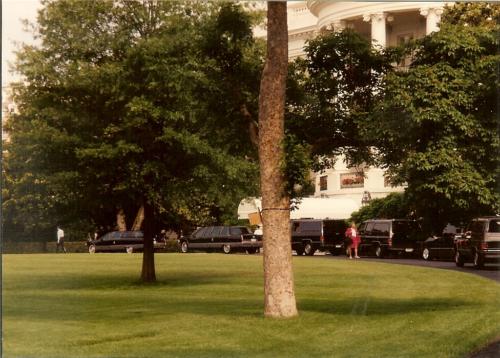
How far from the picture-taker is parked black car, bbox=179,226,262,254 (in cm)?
3881

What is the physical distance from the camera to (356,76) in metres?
18.4

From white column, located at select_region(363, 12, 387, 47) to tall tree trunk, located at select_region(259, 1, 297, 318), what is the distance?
2.86 meters

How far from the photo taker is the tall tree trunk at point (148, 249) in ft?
95.2

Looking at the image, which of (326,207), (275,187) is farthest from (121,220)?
(275,187)

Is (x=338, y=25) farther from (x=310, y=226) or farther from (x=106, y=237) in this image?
(x=310, y=226)

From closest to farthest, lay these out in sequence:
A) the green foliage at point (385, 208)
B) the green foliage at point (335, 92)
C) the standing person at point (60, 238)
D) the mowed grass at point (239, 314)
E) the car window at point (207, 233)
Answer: the mowed grass at point (239, 314), the green foliage at point (335, 92), the green foliage at point (385, 208), the standing person at point (60, 238), the car window at point (207, 233)

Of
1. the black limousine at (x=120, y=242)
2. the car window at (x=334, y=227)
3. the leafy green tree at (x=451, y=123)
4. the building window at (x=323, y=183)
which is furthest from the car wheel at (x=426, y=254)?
the leafy green tree at (x=451, y=123)

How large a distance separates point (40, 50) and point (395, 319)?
12.6 metres

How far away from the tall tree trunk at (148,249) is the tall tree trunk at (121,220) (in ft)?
3.67

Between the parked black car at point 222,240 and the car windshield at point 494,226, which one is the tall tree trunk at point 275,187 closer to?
the car windshield at point 494,226

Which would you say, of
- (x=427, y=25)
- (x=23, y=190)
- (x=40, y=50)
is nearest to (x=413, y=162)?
(x=427, y=25)

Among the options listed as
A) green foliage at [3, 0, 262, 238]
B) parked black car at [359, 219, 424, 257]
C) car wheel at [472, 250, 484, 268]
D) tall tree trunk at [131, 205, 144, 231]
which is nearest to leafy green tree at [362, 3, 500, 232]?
green foliage at [3, 0, 262, 238]

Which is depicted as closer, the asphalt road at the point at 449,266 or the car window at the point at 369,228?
the asphalt road at the point at 449,266

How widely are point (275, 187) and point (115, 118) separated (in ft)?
38.3
